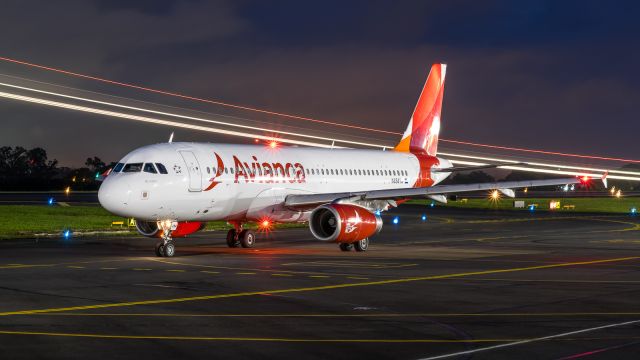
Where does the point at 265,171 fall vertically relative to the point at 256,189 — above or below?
above

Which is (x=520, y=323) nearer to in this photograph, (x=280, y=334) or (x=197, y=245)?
(x=280, y=334)

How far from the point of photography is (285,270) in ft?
93.5

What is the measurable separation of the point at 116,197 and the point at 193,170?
373 centimetres

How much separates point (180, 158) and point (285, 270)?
30.1 feet

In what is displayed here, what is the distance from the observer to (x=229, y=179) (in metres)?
37.5

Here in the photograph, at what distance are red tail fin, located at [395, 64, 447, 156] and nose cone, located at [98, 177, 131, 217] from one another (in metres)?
22.0

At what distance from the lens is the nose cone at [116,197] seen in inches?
1305

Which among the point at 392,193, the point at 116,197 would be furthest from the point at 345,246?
the point at 116,197

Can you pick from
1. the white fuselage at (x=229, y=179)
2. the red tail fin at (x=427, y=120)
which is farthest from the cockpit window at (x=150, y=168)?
the red tail fin at (x=427, y=120)

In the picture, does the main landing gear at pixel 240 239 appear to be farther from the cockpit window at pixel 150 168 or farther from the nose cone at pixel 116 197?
the nose cone at pixel 116 197

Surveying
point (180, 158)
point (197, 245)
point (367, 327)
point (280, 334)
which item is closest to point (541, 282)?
point (367, 327)

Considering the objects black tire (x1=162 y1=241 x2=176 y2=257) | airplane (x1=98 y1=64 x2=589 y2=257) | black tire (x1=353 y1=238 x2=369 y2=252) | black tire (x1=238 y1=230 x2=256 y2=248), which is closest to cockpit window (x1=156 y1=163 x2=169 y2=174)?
airplane (x1=98 y1=64 x2=589 y2=257)

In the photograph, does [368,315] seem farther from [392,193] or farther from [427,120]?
[427,120]

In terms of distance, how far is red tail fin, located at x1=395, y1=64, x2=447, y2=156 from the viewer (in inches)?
2067
